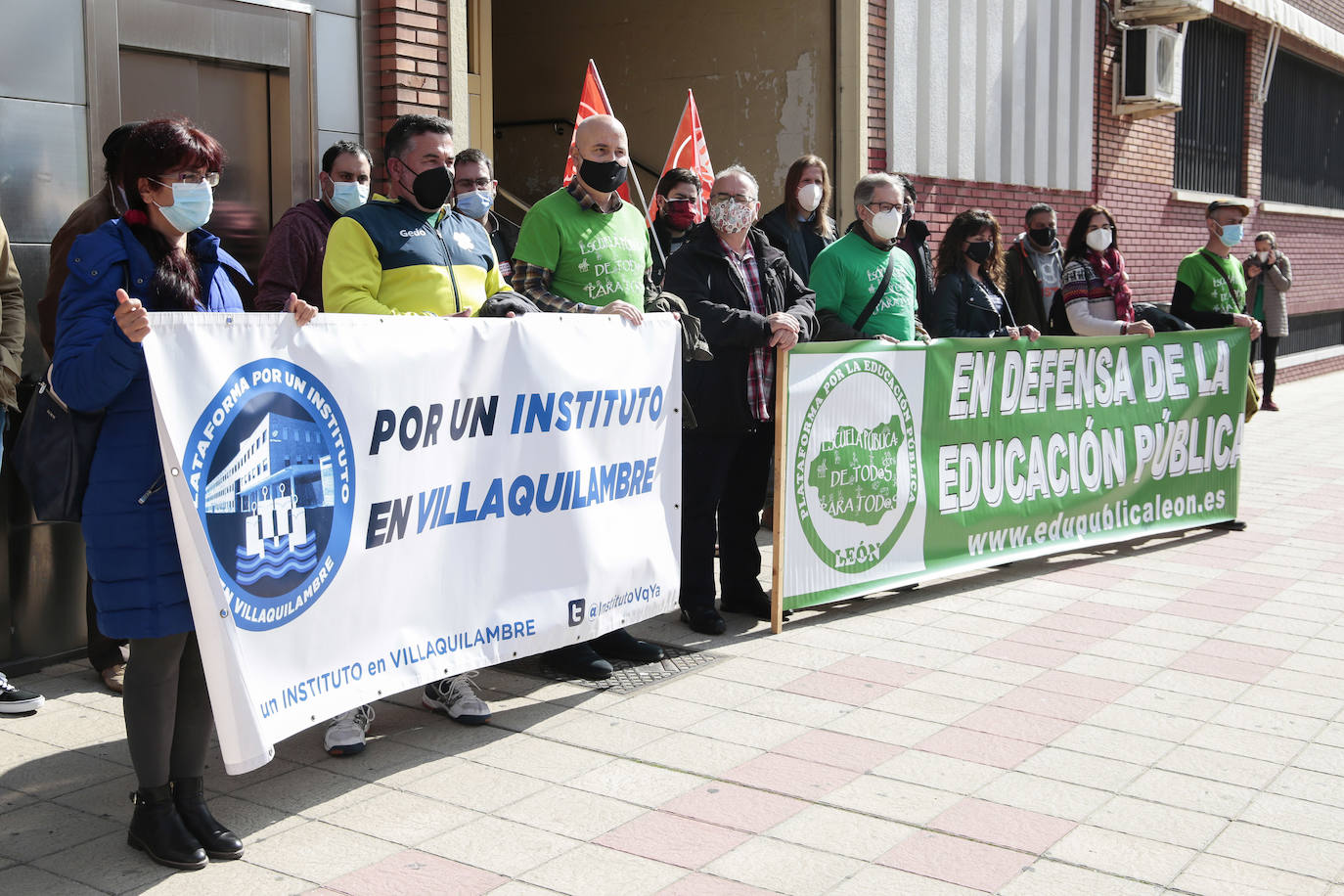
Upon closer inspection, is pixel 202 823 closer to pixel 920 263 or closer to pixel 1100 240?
pixel 920 263

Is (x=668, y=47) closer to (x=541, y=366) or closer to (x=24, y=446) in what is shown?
(x=541, y=366)

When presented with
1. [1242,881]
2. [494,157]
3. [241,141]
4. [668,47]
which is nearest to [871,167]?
[668,47]

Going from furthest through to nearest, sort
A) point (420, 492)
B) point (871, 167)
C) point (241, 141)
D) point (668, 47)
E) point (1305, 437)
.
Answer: point (1305, 437) → point (668, 47) → point (871, 167) → point (241, 141) → point (420, 492)

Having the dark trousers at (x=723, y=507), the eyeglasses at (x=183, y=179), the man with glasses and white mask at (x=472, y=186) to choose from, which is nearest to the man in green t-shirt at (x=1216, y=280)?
the dark trousers at (x=723, y=507)

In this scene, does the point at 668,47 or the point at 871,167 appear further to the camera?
the point at 668,47

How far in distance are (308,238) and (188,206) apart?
1.93 meters

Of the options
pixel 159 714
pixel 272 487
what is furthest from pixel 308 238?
pixel 159 714

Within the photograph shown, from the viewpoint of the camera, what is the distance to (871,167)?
10492mm

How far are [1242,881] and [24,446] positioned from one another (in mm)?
3441

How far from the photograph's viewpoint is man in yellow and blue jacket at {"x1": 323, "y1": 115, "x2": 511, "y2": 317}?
4445 mm

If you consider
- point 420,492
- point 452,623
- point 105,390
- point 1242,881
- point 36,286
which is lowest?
point 1242,881

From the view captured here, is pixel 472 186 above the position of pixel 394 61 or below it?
below

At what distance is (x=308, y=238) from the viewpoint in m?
5.50

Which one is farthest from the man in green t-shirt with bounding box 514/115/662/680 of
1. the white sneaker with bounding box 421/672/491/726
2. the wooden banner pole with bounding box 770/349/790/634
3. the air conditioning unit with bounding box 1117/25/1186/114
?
the air conditioning unit with bounding box 1117/25/1186/114
